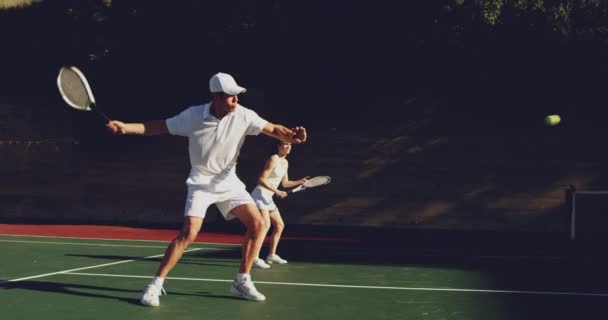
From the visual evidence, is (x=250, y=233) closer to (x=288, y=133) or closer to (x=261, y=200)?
(x=288, y=133)

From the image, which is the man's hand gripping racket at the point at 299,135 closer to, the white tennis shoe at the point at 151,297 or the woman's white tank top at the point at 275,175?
the white tennis shoe at the point at 151,297

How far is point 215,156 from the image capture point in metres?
7.14

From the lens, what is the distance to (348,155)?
1814 centimetres

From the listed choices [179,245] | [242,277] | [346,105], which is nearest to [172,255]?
[179,245]

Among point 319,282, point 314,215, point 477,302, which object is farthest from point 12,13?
point 477,302

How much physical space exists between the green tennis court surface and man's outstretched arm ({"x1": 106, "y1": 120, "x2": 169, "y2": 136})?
4.54 feet

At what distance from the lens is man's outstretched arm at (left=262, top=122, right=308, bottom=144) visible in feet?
22.6

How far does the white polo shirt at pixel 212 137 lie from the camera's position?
7.04m

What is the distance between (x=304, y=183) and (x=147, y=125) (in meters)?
3.96

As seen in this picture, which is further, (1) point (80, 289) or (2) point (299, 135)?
(1) point (80, 289)

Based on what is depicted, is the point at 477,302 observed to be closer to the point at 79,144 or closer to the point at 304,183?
the point at 304,183

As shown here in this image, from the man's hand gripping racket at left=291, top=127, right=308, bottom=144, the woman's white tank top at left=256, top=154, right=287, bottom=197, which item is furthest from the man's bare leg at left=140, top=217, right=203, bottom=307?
the woman's white tank top at left=256, top=154, right=287, bottom=197

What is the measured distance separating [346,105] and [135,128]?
1180cm

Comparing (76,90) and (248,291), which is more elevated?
(76,90)
